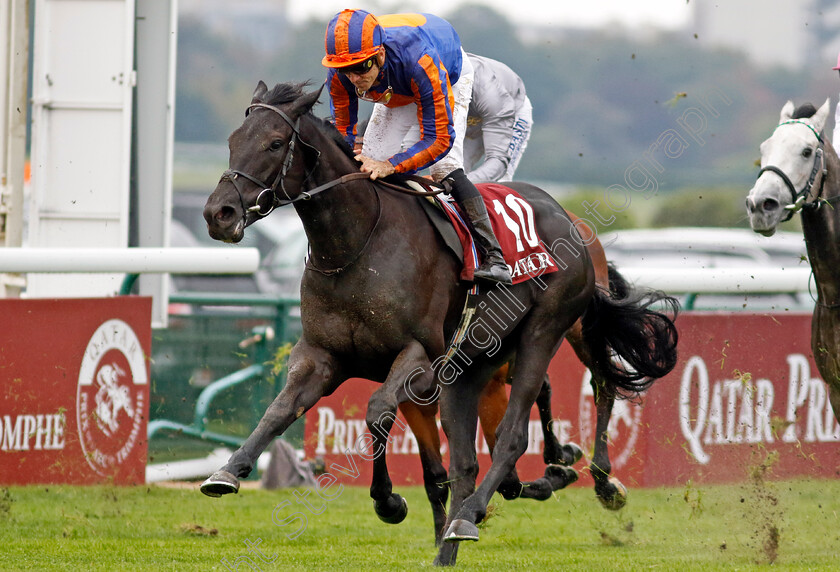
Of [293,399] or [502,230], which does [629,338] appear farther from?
[293,399]

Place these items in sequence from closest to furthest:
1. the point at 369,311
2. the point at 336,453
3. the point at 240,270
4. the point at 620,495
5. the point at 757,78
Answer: the point at 369,311
the point at 620,495
the point at 240,270
the point at 336,453
the point at 757,78

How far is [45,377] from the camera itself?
21.8 feet

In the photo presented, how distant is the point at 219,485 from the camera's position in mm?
4246

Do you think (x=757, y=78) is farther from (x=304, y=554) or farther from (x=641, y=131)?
(x=304, y=554)

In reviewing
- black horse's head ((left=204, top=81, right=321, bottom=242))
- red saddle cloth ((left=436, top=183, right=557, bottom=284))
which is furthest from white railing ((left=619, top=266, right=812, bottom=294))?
black horse's head ((left=204, top=81, right=321, bottom=242))

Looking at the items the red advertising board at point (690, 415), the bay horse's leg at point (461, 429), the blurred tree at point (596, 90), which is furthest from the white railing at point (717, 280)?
the blurred tree at point (596, 90)

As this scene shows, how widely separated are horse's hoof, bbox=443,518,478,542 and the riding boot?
42.0 inches

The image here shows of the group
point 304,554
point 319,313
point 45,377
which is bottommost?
point 304,554

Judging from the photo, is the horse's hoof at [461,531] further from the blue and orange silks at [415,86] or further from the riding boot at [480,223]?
the blue and orange silks at [415,86]

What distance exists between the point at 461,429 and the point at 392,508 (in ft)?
1.68

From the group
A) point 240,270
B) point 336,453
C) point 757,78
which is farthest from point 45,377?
point 757,78

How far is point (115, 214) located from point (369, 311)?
3.77m

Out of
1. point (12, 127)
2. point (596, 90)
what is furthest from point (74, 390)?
point (596, 90)

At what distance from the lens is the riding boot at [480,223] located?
5273 mm
